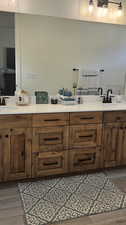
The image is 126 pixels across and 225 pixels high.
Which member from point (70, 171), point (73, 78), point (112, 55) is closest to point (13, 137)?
point (70, 171)

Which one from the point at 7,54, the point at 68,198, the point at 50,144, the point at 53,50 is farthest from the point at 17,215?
the point at 53,50

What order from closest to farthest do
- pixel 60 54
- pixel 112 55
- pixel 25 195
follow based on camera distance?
pixel 25 195
pixel 60 54
pixel 112 55

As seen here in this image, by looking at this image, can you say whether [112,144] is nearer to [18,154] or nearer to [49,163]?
[49,163]

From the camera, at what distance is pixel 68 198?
2.39 m

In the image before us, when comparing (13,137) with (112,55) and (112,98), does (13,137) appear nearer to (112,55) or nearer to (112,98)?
(112,98)

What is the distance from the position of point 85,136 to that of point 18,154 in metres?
0.87

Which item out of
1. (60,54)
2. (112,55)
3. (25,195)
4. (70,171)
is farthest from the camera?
(112,55)

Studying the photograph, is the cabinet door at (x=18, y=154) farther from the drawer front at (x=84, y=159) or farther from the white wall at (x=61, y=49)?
the white wall at (x=61, y=49)

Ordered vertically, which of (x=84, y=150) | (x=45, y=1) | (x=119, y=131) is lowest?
(x=84, y=150)

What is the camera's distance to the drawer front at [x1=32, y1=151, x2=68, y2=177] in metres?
2.63

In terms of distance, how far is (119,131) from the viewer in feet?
9.62

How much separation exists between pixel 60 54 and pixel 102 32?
28.9 inches

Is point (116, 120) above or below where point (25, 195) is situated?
above

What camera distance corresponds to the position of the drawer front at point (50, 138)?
101 inches
